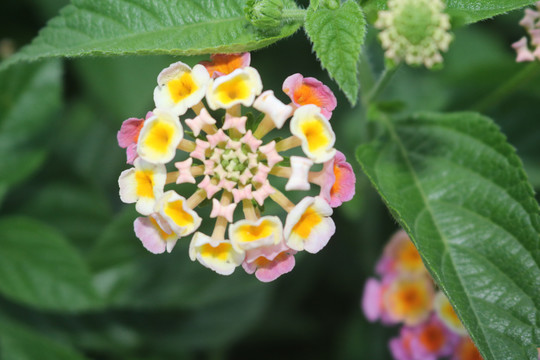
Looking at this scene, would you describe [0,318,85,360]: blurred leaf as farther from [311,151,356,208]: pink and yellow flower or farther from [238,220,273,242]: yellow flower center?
[311,151,356,208]: pink and yellow flower

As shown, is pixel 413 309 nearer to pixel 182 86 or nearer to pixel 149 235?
pixel 149 235

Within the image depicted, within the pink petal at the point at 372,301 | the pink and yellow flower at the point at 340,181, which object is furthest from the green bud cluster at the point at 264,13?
the pink petal at the point at 372,301

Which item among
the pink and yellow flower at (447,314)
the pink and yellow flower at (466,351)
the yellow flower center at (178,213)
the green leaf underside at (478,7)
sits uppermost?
the green leaf underside at (478,7)

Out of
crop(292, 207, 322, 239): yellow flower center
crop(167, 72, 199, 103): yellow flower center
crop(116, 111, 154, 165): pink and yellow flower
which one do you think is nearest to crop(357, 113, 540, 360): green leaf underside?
crop(292, 207, 322, 239): yellow flower center

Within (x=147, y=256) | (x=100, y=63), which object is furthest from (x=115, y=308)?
(x=100, y=63)

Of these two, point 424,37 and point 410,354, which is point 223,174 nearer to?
point 424,37

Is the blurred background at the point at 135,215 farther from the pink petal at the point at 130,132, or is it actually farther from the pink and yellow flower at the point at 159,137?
the pink and yellow flower at the point at 159,137
